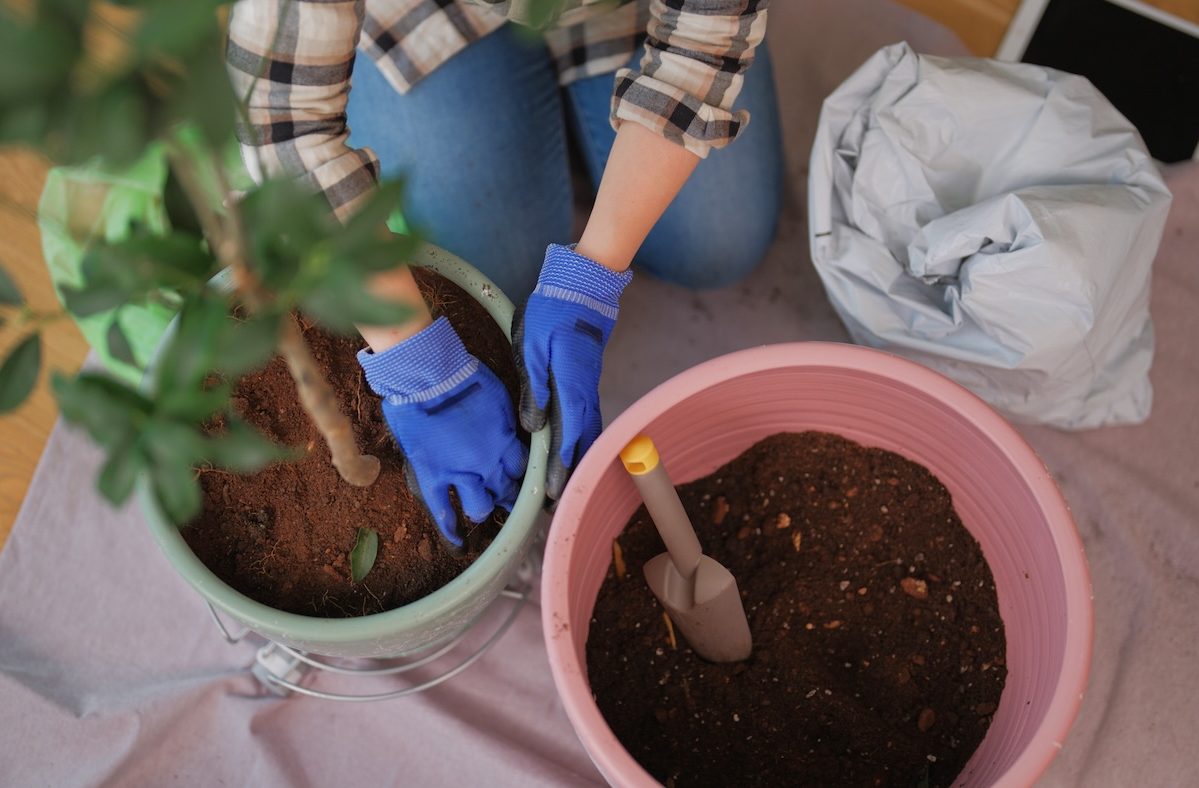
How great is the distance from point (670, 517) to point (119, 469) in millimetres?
430

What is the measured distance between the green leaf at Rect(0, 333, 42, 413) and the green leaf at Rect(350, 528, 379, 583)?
0.33 m

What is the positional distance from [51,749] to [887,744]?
798 mm

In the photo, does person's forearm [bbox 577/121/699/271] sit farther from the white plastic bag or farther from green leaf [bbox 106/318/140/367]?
green leaf [bbox 106/318/140/367]

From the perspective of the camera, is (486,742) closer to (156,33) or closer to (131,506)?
(131,506)

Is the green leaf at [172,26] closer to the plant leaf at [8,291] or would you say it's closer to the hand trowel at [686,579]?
the plant leaf at [8,291]

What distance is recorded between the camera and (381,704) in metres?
0.98

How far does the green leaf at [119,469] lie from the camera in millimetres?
413

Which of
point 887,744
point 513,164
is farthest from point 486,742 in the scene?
point 513,164

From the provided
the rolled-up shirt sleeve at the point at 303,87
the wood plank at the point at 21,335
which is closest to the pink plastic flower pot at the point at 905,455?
the rolled-up shirt sleeve at the point at 303,87

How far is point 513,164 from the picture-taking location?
106 cm

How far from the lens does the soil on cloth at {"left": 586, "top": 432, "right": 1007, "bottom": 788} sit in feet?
2.64

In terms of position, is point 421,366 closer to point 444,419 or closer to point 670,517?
point 444,419

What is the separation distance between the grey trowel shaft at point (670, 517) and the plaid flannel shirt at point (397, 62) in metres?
0.29

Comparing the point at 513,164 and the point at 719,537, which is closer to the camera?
the point at 719,537
